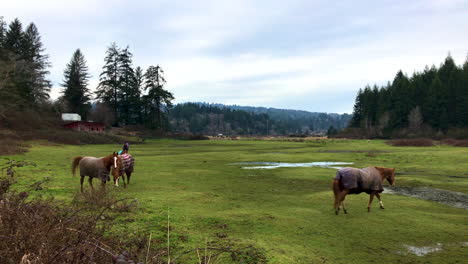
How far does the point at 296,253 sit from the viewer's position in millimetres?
8211

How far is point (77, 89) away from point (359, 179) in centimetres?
9976

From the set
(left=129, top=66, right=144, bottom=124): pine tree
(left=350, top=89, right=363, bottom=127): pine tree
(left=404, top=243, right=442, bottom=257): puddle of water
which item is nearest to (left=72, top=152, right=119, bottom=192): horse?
(left=404, top=243, right=442, bottom=257): puddle of water

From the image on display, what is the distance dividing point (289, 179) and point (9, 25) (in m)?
92.9

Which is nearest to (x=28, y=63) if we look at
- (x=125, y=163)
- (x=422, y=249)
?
(x=125, y=163)

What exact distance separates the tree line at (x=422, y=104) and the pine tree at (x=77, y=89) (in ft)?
333

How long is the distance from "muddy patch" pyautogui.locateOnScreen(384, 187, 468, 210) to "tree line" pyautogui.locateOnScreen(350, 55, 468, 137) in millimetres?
89834

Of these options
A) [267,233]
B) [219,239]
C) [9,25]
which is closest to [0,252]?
[219,239]

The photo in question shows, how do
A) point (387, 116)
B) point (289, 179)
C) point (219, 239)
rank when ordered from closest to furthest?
point (219, 239)
point (289, 179)
point (387, 116)

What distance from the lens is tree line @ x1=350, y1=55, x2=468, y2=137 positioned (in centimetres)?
9538

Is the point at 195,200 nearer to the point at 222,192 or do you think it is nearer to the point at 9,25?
the point at 222,192

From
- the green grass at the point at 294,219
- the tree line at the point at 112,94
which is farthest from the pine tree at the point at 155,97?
the green grass at the point at 294,219

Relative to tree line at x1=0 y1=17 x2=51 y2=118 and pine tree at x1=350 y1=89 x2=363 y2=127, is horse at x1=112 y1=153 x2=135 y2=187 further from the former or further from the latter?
A: pine tree at x1=350 y1=89 x2=363 y2=127

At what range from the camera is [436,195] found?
56.0 feet

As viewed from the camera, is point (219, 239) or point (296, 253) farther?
point (219, 239)
